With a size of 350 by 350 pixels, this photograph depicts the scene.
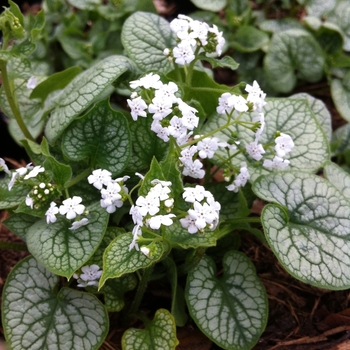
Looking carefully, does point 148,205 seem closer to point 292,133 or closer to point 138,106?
point 138,106

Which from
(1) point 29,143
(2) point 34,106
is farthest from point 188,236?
(2) point 34,106

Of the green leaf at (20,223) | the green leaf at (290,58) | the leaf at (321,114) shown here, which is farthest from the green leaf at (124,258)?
the green leaf at (290,58)

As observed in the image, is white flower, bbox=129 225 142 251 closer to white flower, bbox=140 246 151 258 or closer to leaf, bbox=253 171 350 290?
white flower, bbox=140 246 151 258

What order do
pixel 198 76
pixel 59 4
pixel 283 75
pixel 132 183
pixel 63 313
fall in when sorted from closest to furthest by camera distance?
pixel 63 313
pixel 132 183
pixel 198 76
pixel 283 75
pixel 59 4

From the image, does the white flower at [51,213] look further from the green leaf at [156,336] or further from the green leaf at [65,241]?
the green leaf at [156,336]

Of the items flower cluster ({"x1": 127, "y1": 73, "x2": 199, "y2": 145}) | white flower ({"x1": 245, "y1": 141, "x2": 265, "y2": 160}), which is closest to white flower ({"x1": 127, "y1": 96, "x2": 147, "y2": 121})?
flower cluster ({"x1": 127, "y1": 73, "x2": 199, "y2": 145})

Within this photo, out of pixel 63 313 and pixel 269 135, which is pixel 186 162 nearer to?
pixel 269 135

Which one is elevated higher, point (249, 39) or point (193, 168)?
point (193, 168)

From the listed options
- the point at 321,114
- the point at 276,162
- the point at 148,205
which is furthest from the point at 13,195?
the point at 321,114

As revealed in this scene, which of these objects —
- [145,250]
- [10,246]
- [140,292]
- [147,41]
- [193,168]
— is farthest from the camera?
[147,41]
